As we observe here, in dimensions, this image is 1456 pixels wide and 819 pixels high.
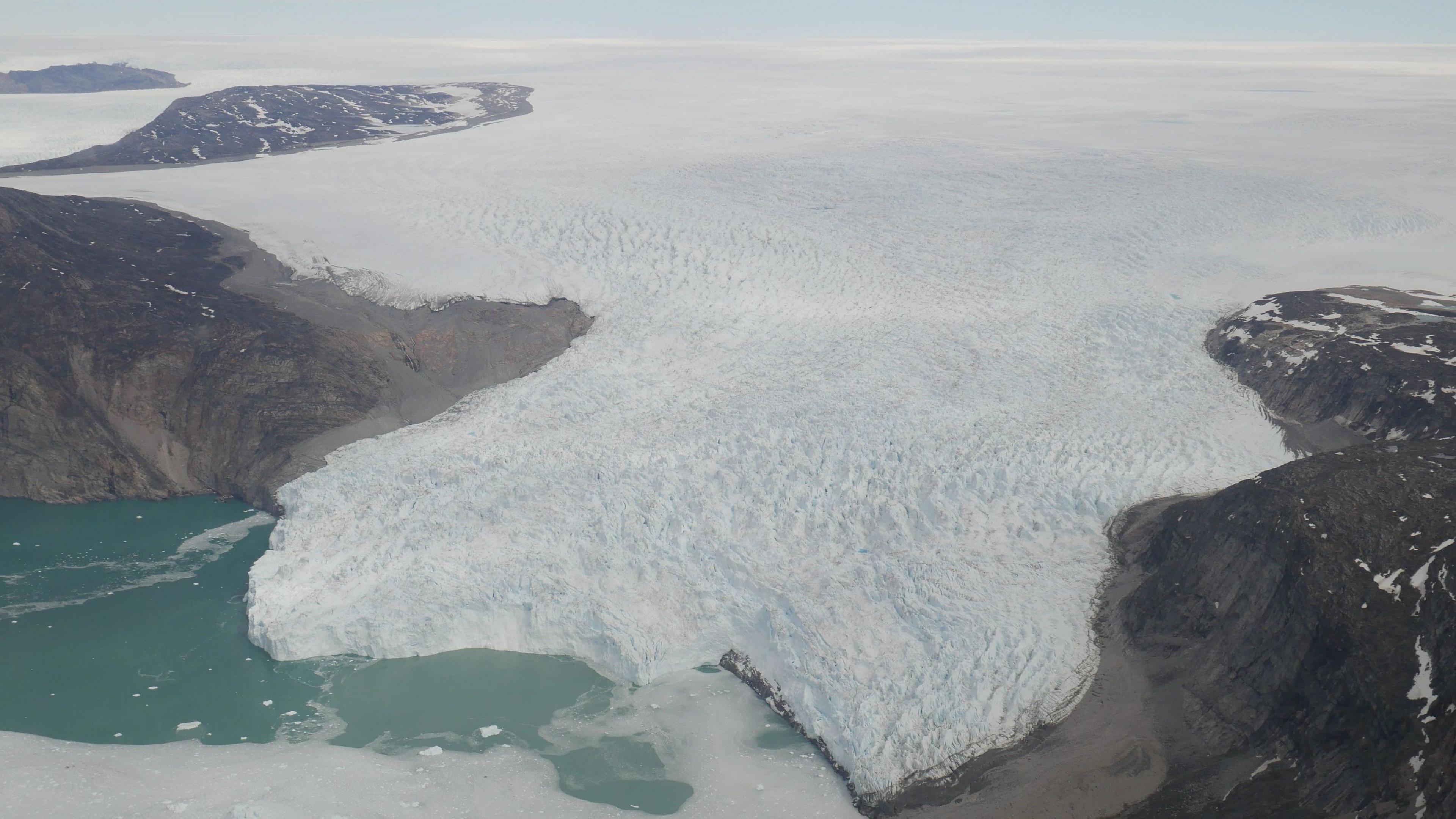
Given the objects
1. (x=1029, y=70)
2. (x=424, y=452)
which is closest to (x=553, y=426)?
(x=424, y=452)

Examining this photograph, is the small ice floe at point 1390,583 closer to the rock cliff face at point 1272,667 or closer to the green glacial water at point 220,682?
the rock cliff face at point 1272,667

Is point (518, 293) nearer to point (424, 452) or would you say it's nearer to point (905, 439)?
point (424, 452)

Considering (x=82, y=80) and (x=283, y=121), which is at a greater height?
(x=82, y=80)

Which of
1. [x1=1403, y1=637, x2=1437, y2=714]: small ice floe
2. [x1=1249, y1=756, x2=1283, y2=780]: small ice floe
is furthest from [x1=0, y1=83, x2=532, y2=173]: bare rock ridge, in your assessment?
[x1=1403, y1=637, x2=1437, y2=714]: small ice floe

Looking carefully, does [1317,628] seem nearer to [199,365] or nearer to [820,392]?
[820,392]

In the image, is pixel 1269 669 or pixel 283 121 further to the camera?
pixel 283 121

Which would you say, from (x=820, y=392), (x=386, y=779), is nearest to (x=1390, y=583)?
(x=820, y=392)

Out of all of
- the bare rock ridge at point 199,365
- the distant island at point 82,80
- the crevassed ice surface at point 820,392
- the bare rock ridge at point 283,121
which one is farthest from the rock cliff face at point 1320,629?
the distant island at point 82,80
